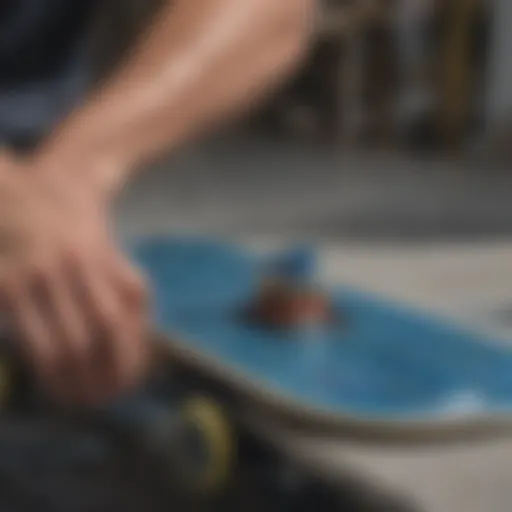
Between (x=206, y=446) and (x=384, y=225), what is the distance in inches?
47.2

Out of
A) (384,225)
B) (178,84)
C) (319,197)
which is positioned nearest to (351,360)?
(178,84)

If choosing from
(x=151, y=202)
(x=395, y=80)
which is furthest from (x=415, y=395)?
(x=395, y=80)

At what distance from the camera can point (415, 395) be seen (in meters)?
0.52

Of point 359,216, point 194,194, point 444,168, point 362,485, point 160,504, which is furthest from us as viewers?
point 444,168

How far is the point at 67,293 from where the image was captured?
1.03 feet

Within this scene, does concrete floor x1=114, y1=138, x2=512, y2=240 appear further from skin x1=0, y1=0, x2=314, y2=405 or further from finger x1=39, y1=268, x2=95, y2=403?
finger x1=39, y1=268, x2=95, y2=403

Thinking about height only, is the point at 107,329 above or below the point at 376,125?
above

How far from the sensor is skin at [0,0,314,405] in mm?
316

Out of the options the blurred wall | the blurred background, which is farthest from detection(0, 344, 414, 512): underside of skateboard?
the blurred wall

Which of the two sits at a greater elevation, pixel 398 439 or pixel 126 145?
pixel 126 145

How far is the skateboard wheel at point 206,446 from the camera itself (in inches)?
20.4

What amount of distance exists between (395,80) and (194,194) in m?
0.76

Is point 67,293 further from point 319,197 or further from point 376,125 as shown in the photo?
point 376,125

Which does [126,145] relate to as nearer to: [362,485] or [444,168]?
[362,485]
